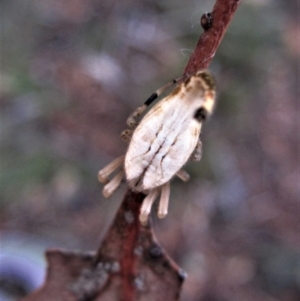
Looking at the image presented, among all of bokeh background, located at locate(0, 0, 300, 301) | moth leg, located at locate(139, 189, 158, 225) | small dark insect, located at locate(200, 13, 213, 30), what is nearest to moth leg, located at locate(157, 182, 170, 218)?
moth leg, located at locate(139, 189, 158, 225)

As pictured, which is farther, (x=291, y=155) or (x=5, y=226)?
(x=291, y=155)

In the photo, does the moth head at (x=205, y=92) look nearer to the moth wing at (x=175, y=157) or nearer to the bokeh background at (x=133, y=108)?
the moth wing at (x=175, y=157)

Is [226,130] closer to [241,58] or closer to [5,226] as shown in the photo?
[241,58]

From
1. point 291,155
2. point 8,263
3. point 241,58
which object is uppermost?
point 241,58

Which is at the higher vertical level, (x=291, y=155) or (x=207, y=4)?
(x=207, y=4)

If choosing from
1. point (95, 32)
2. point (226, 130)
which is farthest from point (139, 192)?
point (95, 32)

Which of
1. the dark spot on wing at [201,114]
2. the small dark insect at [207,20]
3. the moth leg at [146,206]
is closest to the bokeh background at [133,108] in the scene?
the moth leg at [146,206]

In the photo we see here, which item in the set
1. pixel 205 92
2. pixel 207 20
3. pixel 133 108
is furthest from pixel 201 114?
pixel 133 108
